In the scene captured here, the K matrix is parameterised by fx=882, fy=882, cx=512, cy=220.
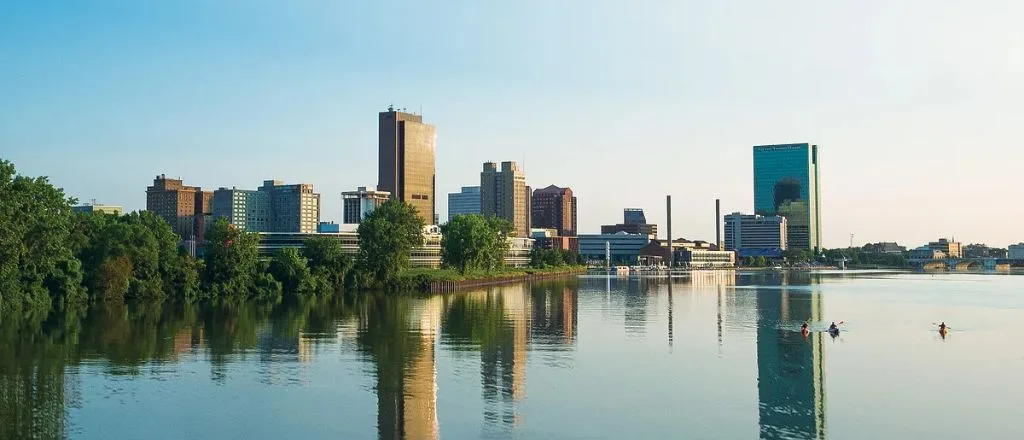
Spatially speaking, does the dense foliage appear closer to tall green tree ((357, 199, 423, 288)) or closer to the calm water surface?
tall green tree ((357, 199, 423, 288))

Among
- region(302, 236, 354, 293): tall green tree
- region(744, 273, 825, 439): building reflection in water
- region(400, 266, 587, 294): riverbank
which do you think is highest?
region(302, 236, 354, 293): tall green tree

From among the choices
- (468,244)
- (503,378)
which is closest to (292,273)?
(468,244)

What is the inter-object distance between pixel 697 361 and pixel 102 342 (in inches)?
1487

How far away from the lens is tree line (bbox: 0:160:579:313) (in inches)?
3002

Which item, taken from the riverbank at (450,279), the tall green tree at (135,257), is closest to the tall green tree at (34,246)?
the tall green tree at (135,257)

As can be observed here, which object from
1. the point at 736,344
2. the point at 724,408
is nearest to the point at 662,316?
the point at 736,344

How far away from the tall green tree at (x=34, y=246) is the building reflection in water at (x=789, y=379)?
56.7 meters

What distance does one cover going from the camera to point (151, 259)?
334 feet

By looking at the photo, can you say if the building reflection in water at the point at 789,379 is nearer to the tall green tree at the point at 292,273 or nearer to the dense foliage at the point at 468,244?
the tall green tree at the point at 292,273

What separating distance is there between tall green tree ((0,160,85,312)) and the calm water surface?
7.29m

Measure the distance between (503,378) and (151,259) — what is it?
237 ft

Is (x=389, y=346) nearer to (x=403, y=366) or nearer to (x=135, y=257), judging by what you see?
(x=403, y=366)

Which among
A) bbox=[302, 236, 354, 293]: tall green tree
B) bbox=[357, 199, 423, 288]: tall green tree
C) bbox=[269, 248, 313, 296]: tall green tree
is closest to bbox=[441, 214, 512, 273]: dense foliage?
bbox=[357, 199, 423, 288]: tall green tree

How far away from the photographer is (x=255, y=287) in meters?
113
